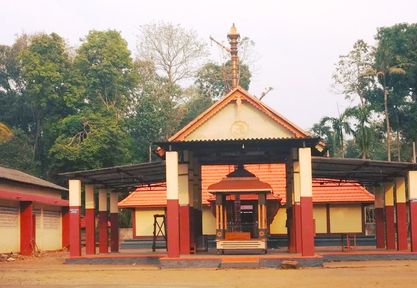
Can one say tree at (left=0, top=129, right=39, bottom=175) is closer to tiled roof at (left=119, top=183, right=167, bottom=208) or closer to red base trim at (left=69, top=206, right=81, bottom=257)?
tiled roof at (left=119, top=183, right=167, bottom=208)

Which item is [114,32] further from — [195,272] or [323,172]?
[195,272]

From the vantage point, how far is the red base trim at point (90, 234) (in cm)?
2902

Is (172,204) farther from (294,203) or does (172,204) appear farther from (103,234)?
(103,234)

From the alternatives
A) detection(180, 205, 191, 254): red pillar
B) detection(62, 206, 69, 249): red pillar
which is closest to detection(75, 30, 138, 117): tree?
detection(62, 206, 69, 249): red pillar

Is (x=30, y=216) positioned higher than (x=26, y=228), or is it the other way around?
(x=30, y=216)

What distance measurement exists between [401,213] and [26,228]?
17.1 metres

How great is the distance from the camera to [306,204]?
2348 centimetres

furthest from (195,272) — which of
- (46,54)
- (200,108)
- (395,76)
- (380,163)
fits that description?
(200,108)

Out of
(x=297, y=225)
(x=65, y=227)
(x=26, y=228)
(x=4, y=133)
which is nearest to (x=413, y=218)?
(x=297, y=225)

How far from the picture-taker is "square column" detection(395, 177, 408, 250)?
27812 millimetres

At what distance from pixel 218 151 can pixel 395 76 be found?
2971cm

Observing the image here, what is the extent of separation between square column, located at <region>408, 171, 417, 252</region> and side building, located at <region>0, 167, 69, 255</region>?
16.7 metres

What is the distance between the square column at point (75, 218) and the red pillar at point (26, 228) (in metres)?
7.91

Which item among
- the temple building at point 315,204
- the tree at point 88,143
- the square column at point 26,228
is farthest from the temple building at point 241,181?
the tree at point 88,143
